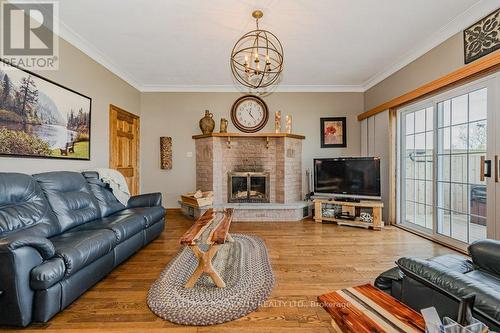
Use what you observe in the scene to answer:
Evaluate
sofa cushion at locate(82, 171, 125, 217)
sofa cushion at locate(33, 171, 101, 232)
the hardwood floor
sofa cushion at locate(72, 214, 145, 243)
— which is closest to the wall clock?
the hardwood floor

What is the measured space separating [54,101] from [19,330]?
249cm

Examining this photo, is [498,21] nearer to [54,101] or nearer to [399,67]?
[399,67]

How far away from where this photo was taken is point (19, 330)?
161 cm

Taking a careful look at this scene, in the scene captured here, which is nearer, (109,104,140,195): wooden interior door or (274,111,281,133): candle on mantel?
(109,104,140,195): wooden interior door

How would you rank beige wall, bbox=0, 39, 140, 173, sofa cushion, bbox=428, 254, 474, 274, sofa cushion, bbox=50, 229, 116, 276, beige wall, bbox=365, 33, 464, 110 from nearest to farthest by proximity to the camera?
sofa cushion, bbox=428, 254, 474, 274 < sofa cushion, bbox=50, 229, 116, 276 < beige wall, bbox=0, 39, 140, 173 < beige wall, bbox=365, 33, 464, 110

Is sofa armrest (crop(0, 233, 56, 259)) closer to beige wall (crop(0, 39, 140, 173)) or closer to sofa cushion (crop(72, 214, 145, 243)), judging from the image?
sofa cushion (crop(72, 214, 145, 243))

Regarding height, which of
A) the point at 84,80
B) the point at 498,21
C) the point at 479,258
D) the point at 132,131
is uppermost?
the point at 498,21

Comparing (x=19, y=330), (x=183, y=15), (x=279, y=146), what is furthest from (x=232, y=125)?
(x=19, y=330)

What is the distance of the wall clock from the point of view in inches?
204

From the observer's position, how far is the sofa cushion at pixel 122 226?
2.45 m

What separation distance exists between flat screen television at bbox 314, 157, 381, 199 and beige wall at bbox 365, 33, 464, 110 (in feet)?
4.18

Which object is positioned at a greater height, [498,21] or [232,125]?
[498,21]

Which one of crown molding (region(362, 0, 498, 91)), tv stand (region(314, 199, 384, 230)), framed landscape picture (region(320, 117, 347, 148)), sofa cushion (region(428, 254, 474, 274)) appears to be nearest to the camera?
sofa cushion (region(428, 254, 474, 274))

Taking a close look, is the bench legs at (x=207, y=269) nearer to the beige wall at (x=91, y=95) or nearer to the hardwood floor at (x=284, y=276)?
the hardwood floor at (x=284, y=276)
